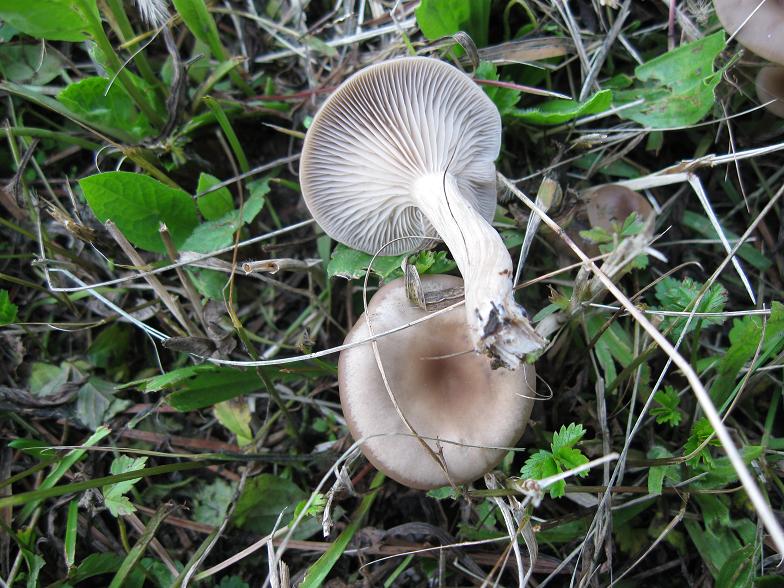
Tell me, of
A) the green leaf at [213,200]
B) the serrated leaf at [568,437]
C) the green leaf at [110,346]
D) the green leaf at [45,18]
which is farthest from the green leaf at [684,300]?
the green leaf at [45,18]

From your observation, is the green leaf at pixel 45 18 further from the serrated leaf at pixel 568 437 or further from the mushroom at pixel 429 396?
the serrated leaf at pixel 568 437

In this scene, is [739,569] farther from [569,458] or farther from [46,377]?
[46,377]

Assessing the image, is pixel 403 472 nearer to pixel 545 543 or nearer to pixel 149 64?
pixel 545 543

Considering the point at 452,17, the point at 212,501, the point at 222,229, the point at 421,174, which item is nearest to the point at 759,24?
the point at 452,17

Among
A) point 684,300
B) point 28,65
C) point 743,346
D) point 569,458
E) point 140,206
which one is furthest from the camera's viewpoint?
point 28,65

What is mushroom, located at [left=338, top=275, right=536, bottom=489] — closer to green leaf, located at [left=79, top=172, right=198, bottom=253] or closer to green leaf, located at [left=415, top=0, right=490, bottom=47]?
green leaf, located at [left=79, top=172, right=198, bottom=253]
